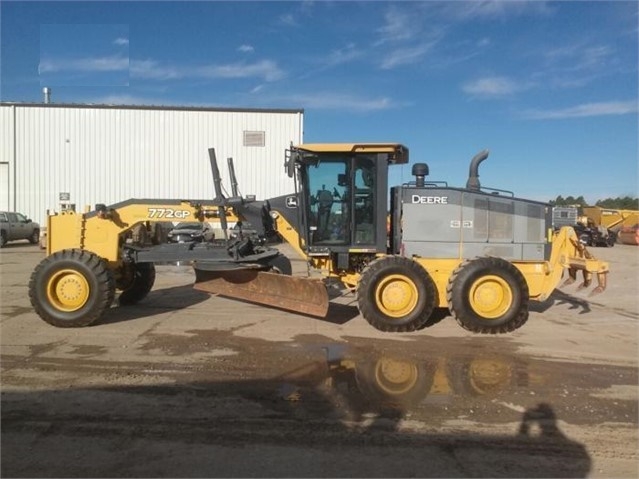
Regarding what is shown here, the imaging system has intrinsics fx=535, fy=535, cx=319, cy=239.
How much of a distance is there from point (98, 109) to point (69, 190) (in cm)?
497

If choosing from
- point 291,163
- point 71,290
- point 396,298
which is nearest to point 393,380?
point 396,298

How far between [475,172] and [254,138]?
941 inches

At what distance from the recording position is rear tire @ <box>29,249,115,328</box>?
26.3ft

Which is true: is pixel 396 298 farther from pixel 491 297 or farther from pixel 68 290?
pixel 68 290

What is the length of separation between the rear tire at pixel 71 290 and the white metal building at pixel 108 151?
22640 millimetres

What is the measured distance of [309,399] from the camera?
17.2 ft

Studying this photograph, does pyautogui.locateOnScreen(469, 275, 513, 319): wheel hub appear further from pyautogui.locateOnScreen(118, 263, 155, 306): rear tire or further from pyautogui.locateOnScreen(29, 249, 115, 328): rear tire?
pyautogui.locateOnScreen(118, 263, 155, 306): rear tire

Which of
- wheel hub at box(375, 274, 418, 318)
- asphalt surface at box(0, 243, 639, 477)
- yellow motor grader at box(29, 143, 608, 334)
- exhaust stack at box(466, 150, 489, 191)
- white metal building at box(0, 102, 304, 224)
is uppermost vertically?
white metal building at box(0, 102, 304, 224)

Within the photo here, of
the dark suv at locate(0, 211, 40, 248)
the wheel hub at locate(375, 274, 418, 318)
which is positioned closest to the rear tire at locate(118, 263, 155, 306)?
the wheel hub at locate(375, 274, 418, 318)

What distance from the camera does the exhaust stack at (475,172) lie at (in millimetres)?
9141

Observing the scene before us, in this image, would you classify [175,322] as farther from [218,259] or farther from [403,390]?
[403,390]

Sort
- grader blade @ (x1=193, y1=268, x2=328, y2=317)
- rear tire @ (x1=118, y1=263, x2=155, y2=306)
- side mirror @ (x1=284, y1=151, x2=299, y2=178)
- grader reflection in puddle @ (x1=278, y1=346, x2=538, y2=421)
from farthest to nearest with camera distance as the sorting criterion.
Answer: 1. rear tire @ (x1=118, y1=263, x2=155, y2=306)
2. side mirror @ (x1=284, y1=151, x2=299, y2=178)
3. grader blade @ (x1=193, y1=268, x2=328, y2=317)
4. grader reflection in puddle @ (x1=278, y1=346, x2=538, y2=421)

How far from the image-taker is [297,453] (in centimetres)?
404

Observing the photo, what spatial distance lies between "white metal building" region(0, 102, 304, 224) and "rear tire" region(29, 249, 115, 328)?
2264 cm
